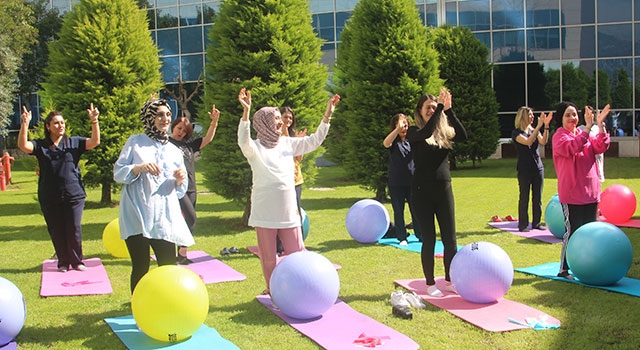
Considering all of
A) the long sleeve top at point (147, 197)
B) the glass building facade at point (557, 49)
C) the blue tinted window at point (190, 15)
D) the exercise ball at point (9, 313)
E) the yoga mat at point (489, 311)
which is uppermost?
the blue tinted window at point (190, 15)

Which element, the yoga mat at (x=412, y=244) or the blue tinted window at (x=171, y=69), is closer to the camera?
the yoga mat at (x=412, y=244)

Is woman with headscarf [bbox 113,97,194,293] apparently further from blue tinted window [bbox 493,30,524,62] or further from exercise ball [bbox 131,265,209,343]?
blue tinted window [bbox 493,30,524,62]

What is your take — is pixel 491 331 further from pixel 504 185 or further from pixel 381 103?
pixel 504 185

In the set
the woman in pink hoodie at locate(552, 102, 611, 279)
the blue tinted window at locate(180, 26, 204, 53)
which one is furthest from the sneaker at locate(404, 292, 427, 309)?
the blue tinted window at locate(180, 26, 204, 53)

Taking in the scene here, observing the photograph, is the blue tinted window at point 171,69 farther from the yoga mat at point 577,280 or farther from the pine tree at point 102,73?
the yoga mat at point 577,280

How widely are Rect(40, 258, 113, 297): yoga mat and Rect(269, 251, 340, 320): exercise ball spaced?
2426 millimetres

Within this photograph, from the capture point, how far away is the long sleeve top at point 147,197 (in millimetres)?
5160

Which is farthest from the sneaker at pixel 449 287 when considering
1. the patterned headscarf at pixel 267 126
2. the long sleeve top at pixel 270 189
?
the patterned headscarf at pixel 267 126

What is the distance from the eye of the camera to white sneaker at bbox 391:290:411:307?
5.75 m

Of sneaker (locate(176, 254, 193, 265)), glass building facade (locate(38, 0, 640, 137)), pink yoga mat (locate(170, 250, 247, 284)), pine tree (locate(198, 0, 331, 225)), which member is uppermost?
glass building facade (locate(38, 0, 640, 137))

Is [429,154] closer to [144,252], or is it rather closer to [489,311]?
[489,311]

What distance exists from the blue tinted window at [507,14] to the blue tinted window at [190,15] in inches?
639

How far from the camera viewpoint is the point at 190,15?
33.8 m

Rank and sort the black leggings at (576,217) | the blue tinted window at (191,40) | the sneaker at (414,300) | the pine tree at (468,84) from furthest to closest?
the blue tinted window at (191,40) < the pine tree at (468,84) < the black leggings at (576,217) < the sneaker at (414,300)
